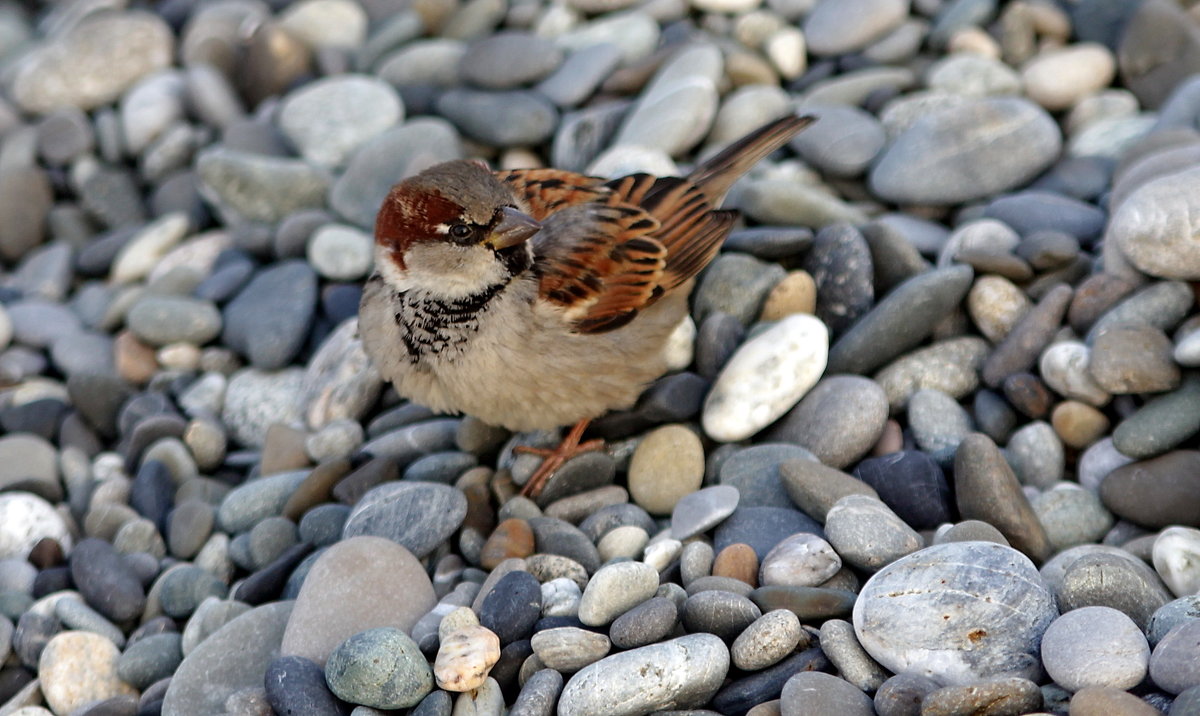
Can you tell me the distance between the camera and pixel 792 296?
169 inches

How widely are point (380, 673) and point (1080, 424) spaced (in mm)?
2383

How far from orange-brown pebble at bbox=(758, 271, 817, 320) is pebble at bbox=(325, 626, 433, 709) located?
6.61 feet

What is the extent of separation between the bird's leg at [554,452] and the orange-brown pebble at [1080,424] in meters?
1.59

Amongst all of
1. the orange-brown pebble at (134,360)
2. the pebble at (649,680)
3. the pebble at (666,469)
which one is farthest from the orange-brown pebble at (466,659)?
the orange-brown pebble at (134,360)

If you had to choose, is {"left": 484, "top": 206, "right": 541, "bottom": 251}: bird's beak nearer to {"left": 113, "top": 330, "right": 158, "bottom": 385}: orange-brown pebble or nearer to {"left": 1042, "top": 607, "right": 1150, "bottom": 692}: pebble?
{"left": 1042, "top": 607, "right": 1150, "bottom": 692}: pebble

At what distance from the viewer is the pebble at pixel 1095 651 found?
2.55 m

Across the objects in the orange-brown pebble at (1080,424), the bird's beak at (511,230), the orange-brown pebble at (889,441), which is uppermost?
the bird's beak at (511,230)

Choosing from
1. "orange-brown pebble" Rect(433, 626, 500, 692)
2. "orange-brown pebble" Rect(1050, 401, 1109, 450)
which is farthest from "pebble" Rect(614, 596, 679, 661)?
"orange-brown pebble" Rect(1050, 401, 1109, 450)

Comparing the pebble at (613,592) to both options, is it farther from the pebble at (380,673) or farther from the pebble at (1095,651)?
the pebble at (1095,651)

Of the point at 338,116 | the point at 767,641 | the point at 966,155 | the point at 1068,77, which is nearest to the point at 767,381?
the point at 767,641

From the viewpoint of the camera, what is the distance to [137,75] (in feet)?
21.1

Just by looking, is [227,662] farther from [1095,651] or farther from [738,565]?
[1095,651]

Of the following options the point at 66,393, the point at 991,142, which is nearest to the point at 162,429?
the point at 66,393

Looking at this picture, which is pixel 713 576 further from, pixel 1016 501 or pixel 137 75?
pixel 137 75
